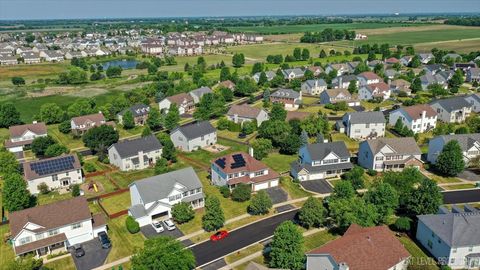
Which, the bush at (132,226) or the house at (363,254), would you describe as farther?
the bush at (132,226)

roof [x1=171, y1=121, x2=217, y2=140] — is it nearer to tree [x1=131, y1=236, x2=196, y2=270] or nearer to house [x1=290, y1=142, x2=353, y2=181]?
house [x1=290, y1=142, x2=353, y2=181]

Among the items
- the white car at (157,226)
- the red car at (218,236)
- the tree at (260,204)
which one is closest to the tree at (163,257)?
the red car at (218,236)

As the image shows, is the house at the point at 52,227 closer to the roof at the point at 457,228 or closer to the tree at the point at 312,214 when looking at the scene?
the tree at the point at 312,214

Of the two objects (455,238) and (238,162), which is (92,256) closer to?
(238,162)

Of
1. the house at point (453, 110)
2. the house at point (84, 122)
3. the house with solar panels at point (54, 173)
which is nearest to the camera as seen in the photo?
the house with solar panels at point (54, 173)

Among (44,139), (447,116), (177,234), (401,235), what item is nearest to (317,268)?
(401,235)

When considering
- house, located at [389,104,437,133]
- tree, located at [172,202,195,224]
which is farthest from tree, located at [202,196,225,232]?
house, located at [389,104,437,133]
